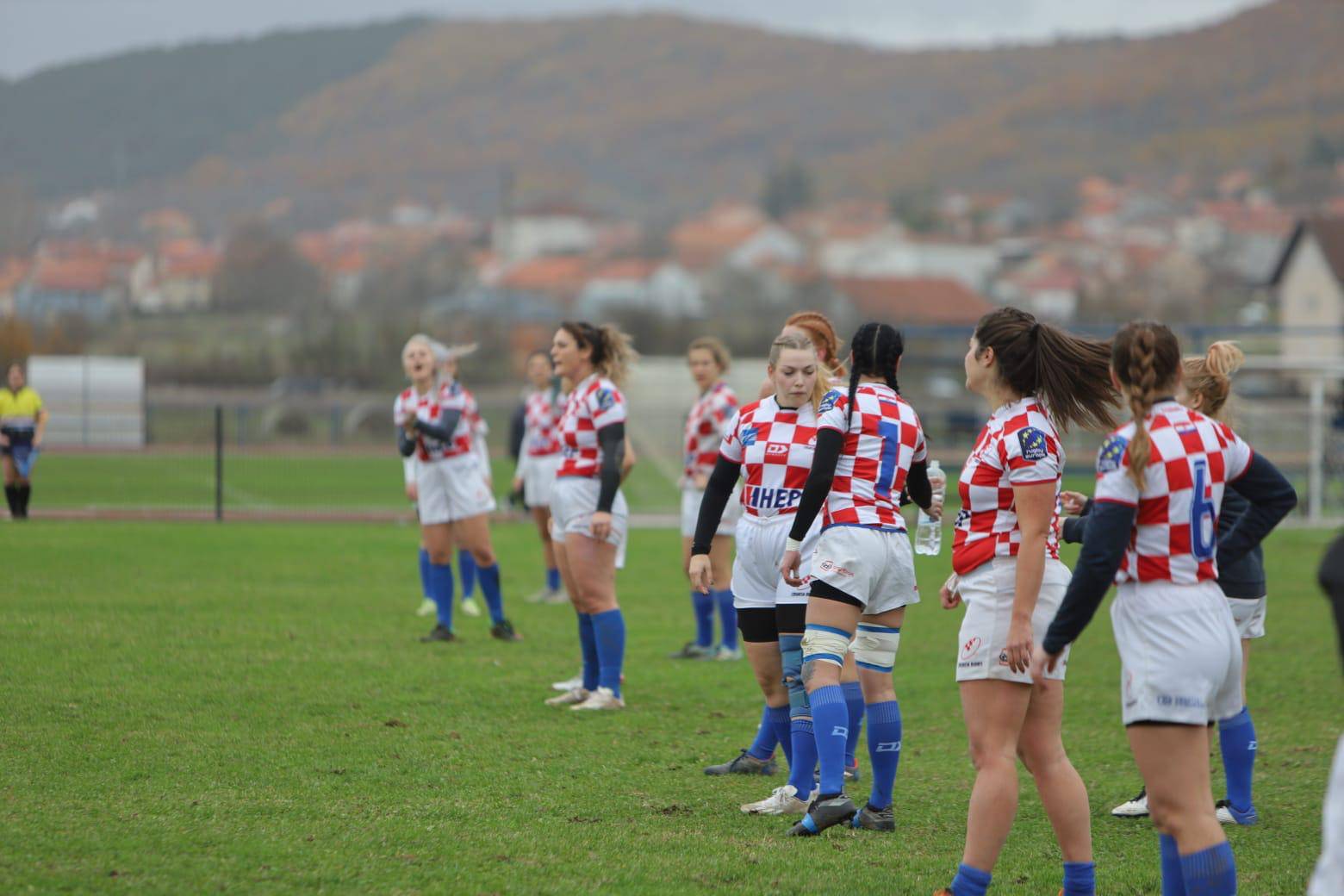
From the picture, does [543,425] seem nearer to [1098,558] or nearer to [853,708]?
[853,708]

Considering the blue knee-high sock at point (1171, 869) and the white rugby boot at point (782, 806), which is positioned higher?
the blue knee-high sock at point (1171, 869)

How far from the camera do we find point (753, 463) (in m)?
6.12

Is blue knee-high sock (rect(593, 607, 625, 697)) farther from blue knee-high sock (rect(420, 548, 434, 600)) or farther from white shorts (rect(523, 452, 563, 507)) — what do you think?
white shorts (rect(523, 452, 563, 507))

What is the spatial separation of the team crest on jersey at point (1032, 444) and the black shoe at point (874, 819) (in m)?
1.89

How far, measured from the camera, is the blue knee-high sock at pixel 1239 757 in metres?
6.00

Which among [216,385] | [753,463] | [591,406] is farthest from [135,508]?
[216,385]

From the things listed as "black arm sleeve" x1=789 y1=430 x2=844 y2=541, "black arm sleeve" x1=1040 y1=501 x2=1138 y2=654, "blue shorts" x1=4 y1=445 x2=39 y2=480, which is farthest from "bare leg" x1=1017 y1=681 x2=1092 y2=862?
"blue shorts" x1=4 y1=445 x2=39 y2=480

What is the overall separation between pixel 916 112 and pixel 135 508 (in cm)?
18923

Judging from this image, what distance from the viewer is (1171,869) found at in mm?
4383

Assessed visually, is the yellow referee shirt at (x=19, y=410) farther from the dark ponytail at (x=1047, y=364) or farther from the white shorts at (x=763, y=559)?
the dark ponytail at (x=1047, y=364)

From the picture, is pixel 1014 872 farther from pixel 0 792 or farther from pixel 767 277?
pixel 767 277

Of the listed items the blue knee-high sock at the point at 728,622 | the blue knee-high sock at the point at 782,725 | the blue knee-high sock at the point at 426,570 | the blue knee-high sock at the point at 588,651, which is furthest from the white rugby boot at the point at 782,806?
the blue knee-high sock at the point at 426,570

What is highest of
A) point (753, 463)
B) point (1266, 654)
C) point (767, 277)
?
point (767, 277)

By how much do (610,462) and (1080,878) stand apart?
12.3 feet
